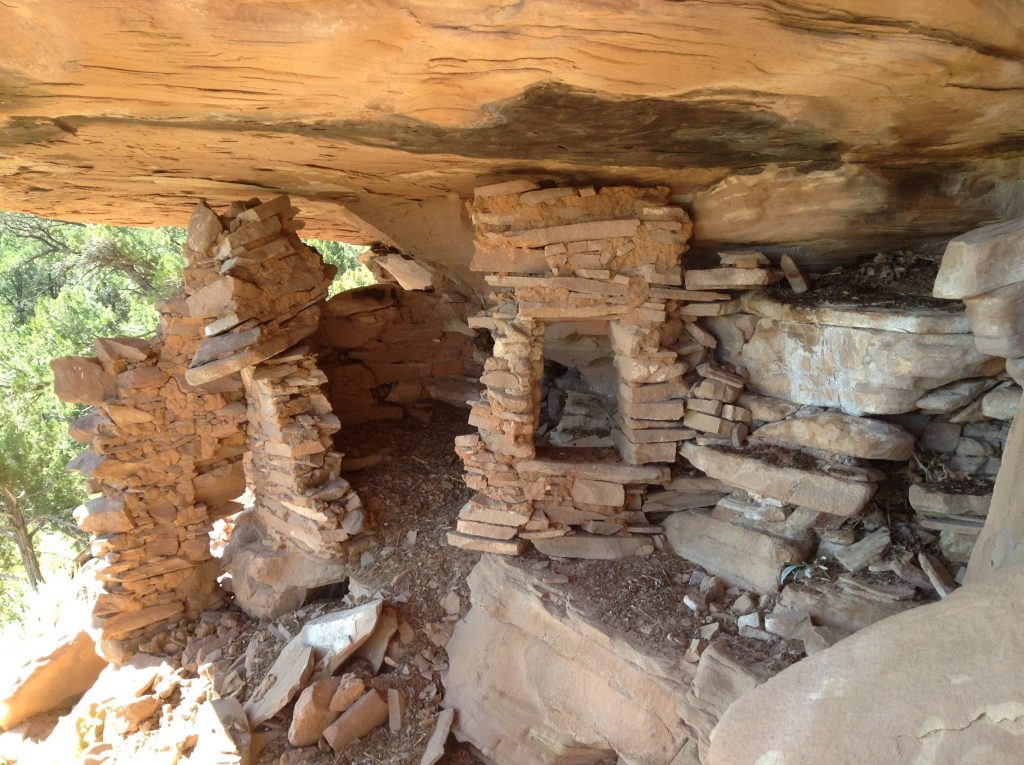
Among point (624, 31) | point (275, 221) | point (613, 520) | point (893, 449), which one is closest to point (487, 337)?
point (275, 221)

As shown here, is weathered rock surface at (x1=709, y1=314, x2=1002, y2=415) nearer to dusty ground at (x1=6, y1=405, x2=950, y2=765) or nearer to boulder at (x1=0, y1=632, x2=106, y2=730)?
dusty ground at (x1=6, y1=405, x2=950, y2=765)

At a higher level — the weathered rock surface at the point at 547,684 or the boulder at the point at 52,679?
the weathered rock surface at the point at 547,684

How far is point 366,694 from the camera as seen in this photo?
4.71 metres

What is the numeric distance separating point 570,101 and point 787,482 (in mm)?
2738

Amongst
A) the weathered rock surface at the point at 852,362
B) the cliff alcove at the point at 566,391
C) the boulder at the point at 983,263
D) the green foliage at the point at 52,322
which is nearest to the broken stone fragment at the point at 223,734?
the cliff alcove at the point at 566,391

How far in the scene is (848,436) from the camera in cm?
413

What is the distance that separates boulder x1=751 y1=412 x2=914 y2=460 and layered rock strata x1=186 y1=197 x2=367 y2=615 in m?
3.57

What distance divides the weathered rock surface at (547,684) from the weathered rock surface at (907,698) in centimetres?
155

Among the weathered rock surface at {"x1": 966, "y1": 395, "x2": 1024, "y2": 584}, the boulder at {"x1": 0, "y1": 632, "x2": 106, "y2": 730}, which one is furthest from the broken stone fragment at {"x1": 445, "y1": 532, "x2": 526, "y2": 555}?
the boulder at {"x1": 0, "y1": 632, "x2": 106, "y2": 730}

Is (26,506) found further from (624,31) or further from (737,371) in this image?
(624,31)

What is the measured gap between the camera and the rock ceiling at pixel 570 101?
7.51ft

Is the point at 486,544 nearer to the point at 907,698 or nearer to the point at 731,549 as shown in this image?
the point at 731,549

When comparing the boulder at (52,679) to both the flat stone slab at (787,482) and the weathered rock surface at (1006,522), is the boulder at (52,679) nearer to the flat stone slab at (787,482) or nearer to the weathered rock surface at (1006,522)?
the flat stone slab at (787,482)

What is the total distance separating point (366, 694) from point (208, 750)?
111 cm
